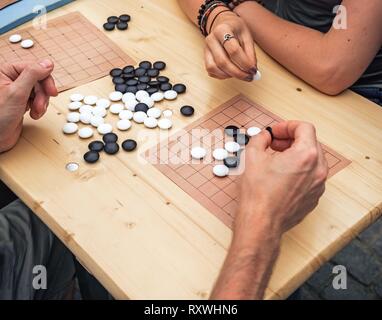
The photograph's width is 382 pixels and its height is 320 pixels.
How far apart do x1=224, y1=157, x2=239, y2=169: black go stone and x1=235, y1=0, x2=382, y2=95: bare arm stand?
1.13 feet

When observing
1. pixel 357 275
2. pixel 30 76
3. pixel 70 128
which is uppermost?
pixel 30 76

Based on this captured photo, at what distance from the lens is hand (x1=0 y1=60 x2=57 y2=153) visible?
1062mm

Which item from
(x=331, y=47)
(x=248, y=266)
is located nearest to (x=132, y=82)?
(x=331, y=47)

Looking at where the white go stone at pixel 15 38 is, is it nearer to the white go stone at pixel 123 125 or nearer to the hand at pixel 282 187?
the white go stone at pixel 123 125

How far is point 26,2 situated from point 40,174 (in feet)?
2.23

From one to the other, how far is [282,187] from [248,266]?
0.52 feet

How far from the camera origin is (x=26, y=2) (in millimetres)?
1464

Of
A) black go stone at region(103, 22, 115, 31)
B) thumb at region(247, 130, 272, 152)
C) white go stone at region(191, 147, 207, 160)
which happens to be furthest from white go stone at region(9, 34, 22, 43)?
thumb at region(247, 130, 272, 152)

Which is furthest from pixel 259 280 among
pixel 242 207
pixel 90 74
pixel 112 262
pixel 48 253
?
pixel 90 74

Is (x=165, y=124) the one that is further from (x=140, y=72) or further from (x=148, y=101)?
(x=140, y=72)

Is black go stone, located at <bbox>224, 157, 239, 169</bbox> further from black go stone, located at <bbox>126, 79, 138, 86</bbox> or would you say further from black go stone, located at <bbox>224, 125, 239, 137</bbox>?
black go stone, located at <bbox>126, 79, 138, 86</bbox>

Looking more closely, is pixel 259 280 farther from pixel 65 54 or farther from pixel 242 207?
pixel 65 54

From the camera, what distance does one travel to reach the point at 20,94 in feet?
3.51

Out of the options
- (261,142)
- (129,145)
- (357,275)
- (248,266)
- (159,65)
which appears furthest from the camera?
(357,275)
